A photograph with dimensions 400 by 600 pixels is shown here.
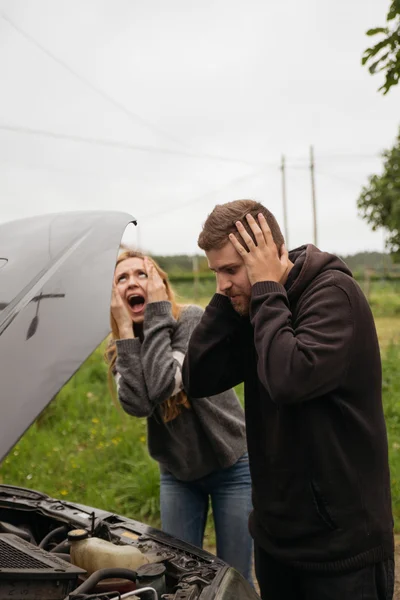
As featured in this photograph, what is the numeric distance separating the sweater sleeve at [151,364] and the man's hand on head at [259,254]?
66cm

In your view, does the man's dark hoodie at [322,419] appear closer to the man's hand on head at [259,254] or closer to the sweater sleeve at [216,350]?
the man's hand on head at [259,254]

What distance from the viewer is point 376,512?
5.76 feet

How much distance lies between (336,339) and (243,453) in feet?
3.35

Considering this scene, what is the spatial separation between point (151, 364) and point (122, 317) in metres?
0.26

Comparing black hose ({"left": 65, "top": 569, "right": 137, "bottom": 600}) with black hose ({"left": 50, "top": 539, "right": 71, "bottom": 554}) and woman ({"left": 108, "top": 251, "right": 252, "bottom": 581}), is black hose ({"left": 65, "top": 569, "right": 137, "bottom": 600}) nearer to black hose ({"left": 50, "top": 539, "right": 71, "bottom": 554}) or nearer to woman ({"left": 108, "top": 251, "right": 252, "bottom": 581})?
black hose ({"left": 50, "top": 539, "right": 71, "bottom": 554})

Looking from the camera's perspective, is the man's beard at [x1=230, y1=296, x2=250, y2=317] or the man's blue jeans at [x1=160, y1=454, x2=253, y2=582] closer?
the man's beard at [x1=230, y1=296, x2=250, y2=317]

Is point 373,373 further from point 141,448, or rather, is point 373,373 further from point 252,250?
point 141,448

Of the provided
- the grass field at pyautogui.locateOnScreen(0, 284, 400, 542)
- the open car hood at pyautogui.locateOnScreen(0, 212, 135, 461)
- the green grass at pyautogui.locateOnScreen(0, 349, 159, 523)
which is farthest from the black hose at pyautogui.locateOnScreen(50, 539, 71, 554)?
the green grass at pyautogui.locateOnScreen(0, 349, 159, 523)

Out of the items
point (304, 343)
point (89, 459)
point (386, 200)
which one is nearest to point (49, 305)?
point (304, 343)

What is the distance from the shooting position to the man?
168cm

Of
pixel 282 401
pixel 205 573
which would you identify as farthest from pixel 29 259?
pixel 205 573

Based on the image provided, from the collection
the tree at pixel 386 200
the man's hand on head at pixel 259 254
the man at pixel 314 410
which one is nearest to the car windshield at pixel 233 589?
the man at pixel 314 410

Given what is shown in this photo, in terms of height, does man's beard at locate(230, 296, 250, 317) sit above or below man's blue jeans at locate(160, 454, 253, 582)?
above

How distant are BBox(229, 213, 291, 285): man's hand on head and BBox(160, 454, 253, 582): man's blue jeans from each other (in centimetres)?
102
